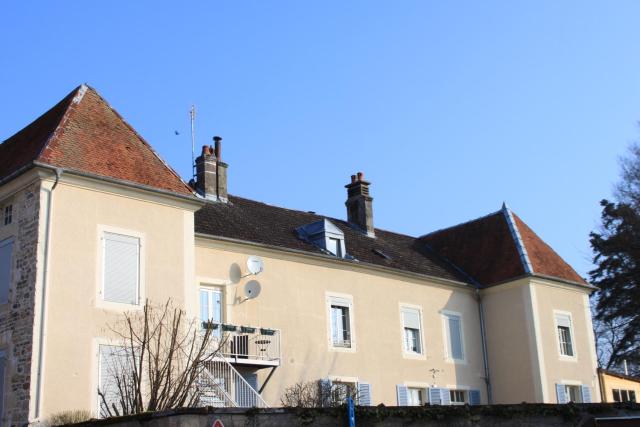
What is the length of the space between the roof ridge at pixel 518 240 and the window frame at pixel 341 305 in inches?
251

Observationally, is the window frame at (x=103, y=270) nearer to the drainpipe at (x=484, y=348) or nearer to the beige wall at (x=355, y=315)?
the beige wall at (x=355, y=315)

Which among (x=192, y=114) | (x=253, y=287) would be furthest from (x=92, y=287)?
(x=192, y=114)

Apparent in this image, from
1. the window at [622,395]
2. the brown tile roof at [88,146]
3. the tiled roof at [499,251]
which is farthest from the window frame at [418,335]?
the brown tile roof at [88,146]

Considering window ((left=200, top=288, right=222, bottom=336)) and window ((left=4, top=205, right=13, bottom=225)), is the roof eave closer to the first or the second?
window ((left=200, top=288, right=222, bottom=336))

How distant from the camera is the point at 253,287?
21.3 m

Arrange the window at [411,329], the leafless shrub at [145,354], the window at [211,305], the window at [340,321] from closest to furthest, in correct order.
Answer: the leafless shrub at [145,354]
the window at [211,305]
the window at [340,321]
the window at [411,329]

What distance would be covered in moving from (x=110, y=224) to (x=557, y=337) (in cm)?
1562

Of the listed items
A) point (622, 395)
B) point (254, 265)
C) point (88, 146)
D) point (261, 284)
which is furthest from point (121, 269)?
point (622, 395)

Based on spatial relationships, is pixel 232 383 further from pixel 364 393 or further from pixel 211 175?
pixel 211 175

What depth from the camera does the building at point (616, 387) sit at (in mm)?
28297

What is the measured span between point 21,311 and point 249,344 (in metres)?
5.93

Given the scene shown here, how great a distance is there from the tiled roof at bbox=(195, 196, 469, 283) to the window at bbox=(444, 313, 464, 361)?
1.34m

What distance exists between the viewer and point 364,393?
23.3 metres

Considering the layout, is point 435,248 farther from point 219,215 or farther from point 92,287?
point 92,287
